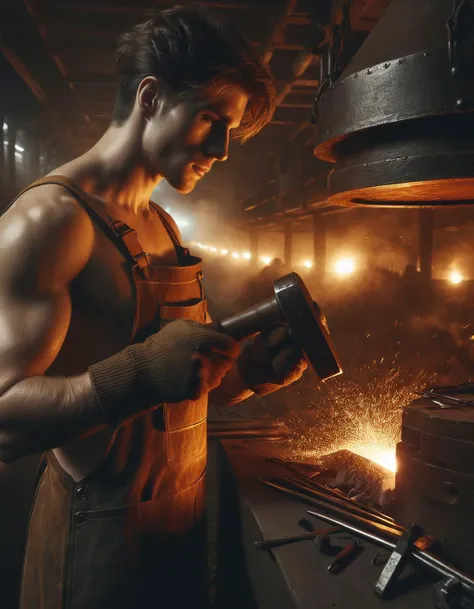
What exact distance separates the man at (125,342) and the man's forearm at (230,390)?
324 millimetres

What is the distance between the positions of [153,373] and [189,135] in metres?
0.93

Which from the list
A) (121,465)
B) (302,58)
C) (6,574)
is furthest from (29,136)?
(121,465)

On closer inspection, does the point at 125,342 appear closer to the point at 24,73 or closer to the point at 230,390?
the point at 230,390

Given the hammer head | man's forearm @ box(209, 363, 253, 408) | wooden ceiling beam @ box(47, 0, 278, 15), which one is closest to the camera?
the hammer head

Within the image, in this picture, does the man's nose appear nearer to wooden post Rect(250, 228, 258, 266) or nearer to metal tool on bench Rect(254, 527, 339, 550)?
metal tool on bench Rect(254, 527, 339, 550)

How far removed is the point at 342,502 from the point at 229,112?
1879 millimetres

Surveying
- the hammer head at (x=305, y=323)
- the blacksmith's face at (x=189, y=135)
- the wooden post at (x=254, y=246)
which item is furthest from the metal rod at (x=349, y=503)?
the wooden post at (x=254, y=246)

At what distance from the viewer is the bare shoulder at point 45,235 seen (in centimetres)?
156

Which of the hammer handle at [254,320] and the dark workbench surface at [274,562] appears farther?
the hammer handle at [254,320]

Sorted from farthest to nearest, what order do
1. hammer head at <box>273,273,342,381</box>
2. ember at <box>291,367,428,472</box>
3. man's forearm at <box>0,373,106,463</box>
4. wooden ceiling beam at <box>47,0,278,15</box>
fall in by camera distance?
1. wooden ceiling beam at <box>47,0,278,15</box>
2. ember at <box>291,367,428,472</box>
3. hammer head at <box>273,273,342,381</box>
4. man's forearm at <box>0,373,106,463</box>

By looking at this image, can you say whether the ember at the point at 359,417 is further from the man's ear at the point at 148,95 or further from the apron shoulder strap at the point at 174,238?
the man's ear at the point at 148,95

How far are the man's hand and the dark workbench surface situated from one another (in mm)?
604

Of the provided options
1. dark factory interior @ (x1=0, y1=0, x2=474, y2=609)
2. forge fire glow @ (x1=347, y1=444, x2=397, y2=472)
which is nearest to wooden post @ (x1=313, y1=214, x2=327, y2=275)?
forge fire glow @ (x1=347, y1=444, x2=397, y2=472)

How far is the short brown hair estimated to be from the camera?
1.91 meters
